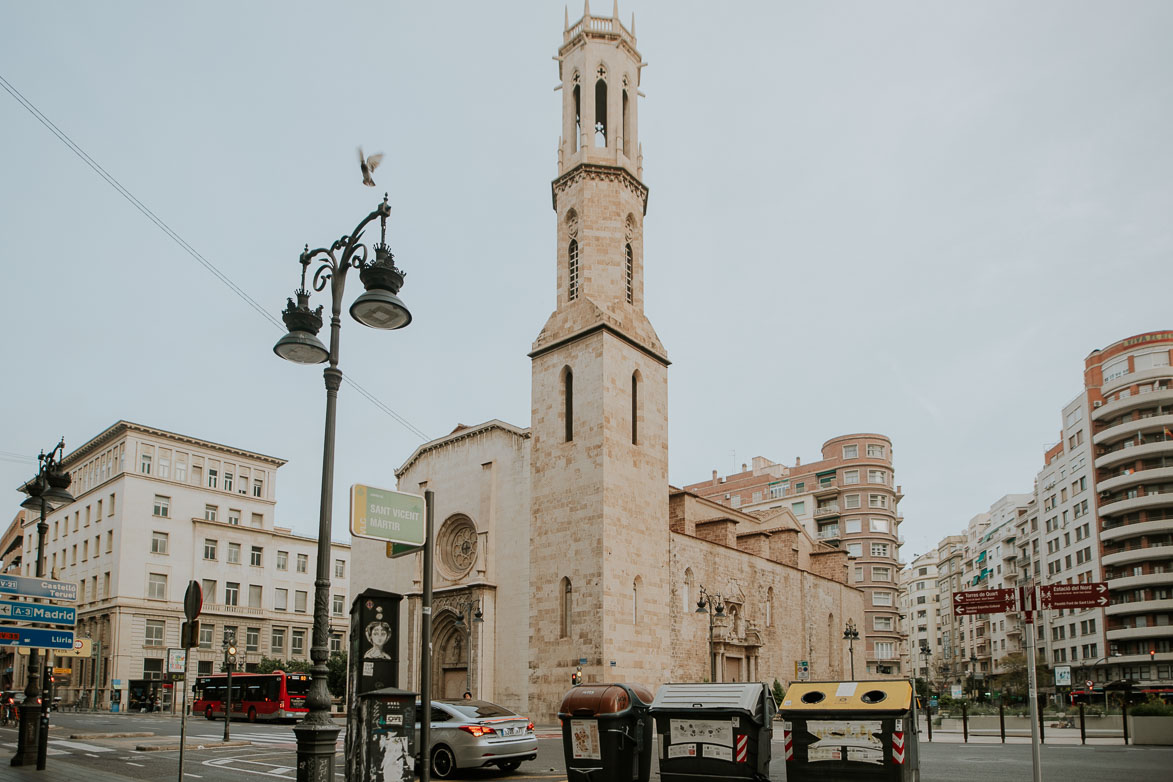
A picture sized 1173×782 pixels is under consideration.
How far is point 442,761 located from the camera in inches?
614

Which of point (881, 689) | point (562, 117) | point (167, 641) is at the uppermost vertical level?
point (562, 117)

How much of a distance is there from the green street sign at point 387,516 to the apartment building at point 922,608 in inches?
4858

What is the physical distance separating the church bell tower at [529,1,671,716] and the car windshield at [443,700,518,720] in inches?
593

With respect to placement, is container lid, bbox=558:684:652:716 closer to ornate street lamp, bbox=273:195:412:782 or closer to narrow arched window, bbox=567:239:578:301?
ornate street lamp, bbox=273:195:412:782

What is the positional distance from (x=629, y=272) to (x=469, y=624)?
52.1 ft

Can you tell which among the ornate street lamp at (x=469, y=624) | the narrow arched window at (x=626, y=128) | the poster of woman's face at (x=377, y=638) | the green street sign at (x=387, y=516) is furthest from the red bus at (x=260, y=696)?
the green street sign at (x=387, y=516)

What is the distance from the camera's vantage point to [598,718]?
41.3 feet

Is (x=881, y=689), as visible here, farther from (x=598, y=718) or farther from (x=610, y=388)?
(x=610, y=388)

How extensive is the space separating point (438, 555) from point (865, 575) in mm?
43922

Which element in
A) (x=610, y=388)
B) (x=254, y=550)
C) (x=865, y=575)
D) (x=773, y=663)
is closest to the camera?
(x=610, y=388)

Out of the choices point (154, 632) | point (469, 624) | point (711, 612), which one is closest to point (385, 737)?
point (469, 624)

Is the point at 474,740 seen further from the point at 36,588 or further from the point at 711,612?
the point at 711,612

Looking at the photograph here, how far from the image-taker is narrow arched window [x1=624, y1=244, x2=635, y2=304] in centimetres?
3750

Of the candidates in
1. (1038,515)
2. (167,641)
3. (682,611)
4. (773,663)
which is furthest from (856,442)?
(167,641)
